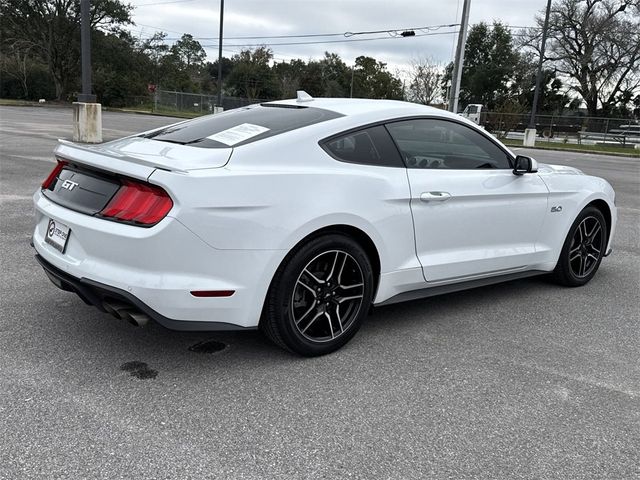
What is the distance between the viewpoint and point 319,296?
3414 mm

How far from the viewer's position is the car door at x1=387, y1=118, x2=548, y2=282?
3848 millimetres

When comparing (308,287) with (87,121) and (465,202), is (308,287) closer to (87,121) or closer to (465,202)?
(465,202)

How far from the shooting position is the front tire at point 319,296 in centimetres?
322

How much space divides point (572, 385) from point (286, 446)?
1.71 m

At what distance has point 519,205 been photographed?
4406mm

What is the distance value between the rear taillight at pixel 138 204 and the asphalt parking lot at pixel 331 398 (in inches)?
33.6

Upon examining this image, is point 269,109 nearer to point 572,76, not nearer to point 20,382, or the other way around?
point 20,382

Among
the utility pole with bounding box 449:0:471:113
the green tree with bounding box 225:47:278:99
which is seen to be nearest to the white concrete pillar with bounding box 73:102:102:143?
the utility pole with bounding box 449:0:471:113

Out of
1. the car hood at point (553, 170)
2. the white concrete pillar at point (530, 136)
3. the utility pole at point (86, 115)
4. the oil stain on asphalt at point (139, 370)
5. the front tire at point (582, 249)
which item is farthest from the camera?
the white concrete pillar at point (530, 136)

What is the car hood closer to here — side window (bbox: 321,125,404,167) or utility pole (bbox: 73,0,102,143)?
side window (bbox: 321,125,404,167)

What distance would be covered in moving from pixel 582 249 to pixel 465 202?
1.76 meters

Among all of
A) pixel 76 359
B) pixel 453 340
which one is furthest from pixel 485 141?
pixel 76 359

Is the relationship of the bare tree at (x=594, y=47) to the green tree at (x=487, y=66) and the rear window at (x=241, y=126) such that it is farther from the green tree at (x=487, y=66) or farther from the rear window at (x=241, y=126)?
the rear window at (x=241, y=126)

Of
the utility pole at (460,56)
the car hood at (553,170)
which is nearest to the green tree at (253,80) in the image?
the utility pole at (460,56)
